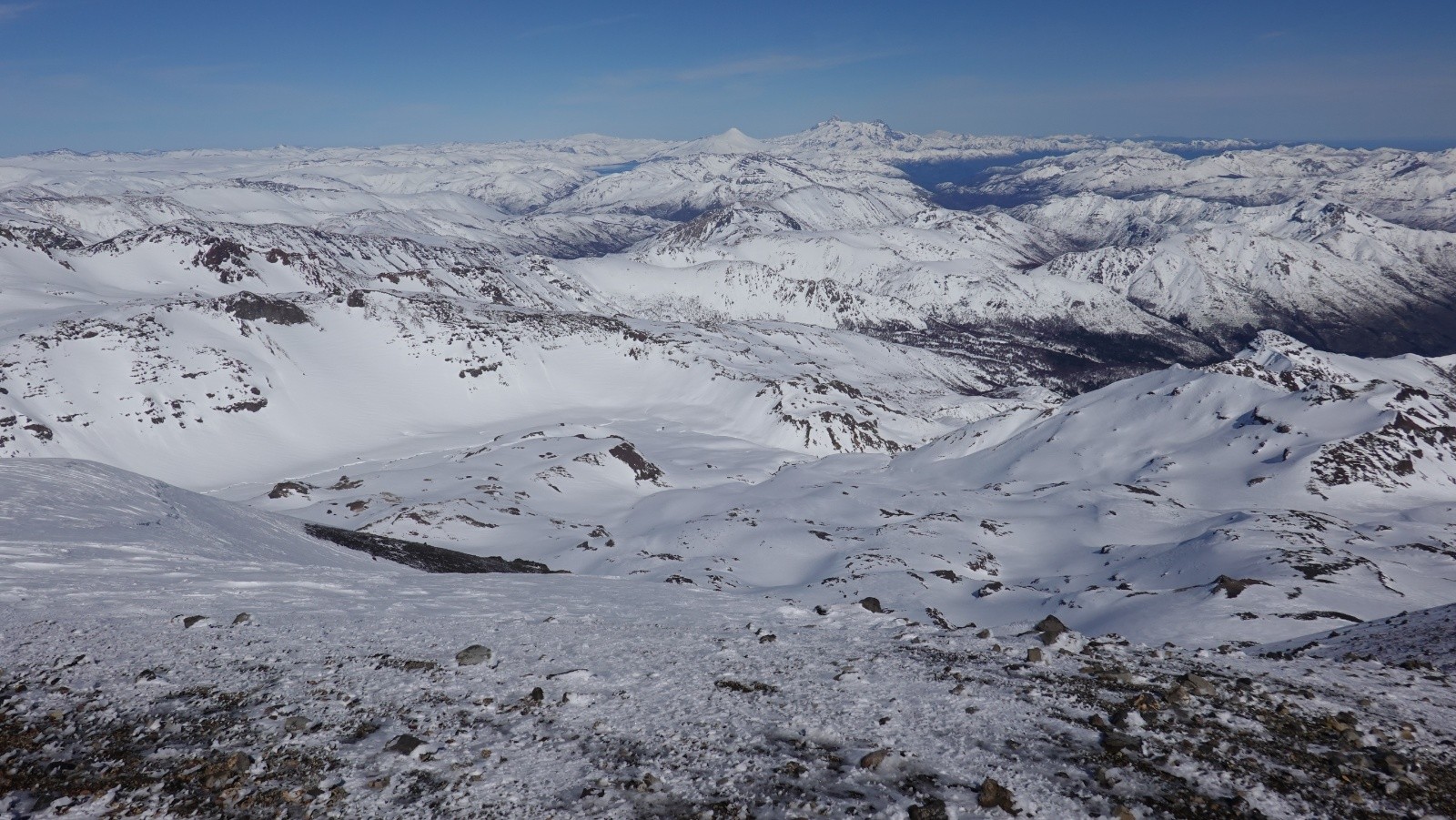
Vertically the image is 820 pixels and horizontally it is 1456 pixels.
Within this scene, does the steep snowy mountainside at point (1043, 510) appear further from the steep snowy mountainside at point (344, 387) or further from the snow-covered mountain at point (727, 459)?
Result: the steep snowy mountainside at point (344, 387)

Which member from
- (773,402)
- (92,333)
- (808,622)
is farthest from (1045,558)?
(92,333)

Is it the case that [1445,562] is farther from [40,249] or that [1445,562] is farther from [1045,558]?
[40,249]

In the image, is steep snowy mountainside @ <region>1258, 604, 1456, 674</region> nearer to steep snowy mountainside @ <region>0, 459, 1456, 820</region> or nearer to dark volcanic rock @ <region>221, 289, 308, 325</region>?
steep snowy mountainside @ <region>0, 459, 1456, 820</region>

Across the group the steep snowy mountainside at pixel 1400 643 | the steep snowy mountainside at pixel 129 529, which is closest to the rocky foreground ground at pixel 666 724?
the steep snowy mountainside at pixel 1400 643

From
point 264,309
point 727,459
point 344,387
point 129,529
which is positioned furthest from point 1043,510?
point 264,309

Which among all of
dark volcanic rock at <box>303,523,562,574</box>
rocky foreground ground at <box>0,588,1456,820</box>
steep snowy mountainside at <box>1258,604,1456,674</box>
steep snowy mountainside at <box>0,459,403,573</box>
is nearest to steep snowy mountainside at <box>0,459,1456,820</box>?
rocky foreground ground at <box>0,588,1456,820</box>

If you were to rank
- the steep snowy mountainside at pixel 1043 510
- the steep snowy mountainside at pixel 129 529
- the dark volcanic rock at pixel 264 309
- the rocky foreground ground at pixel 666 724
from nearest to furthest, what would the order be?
the rocky foreground ground at pixel 666 724 < the steep snowy mountainside at pixel 129 529 < the steep snowy mountainside at pixel 1043 510 < the dark volcanic rock at pixel 264 309

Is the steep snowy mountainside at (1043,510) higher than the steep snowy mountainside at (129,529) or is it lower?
lower

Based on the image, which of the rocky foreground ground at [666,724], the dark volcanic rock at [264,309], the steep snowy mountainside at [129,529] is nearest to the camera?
the rocky foreground ground at [666,724]
